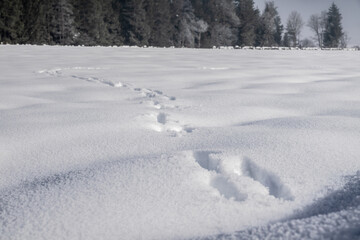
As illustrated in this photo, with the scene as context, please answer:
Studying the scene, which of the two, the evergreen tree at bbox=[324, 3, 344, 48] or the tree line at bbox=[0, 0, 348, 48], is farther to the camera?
the evergreen tree at bbox=[324, 3, 344, 48]

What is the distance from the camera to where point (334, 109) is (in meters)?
1.71

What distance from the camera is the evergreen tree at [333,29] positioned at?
37188 millimetres

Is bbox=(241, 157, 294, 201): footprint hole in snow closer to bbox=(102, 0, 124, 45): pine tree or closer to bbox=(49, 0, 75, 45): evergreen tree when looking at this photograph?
bbox=(49, 0, 75, 45): evergreen tree

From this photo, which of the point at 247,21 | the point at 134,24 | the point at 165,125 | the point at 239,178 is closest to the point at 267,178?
the point at 239,178

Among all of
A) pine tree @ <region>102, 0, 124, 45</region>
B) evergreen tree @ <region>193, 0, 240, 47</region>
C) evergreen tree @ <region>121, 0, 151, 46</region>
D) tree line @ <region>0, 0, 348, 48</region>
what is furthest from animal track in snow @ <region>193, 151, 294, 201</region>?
evergreen tree @ <region>193, 0, 240, 47</region>

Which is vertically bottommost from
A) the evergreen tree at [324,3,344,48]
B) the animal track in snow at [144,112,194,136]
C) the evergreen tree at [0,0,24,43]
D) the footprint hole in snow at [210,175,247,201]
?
the footprint hole in snow at [210,175,247,201]

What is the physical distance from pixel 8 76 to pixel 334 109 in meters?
2.84

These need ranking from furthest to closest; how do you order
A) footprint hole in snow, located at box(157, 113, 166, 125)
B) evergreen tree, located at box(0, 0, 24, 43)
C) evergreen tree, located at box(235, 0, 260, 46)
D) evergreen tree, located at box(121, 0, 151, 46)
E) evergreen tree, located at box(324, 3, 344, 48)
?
evergreen tree, located at box(324, 3, 344, 48) → evergreen tree, located at box(235, 0, 260, 46) → evergreen tree, located at box(121, 0, 151, 46) → evergreen tree, located at box(0, 0, 24, 43) → footprint hole in snow, located at box(157, 113, 166, 125)

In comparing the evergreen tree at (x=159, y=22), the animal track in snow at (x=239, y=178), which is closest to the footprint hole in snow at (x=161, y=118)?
the animal track in snow at (x=239, y=178)

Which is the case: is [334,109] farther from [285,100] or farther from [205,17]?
[205,17]

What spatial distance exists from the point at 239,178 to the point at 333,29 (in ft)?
135

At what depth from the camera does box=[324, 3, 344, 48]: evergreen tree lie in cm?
3719

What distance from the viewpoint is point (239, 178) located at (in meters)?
0.90

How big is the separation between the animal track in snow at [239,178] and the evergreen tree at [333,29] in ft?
131
